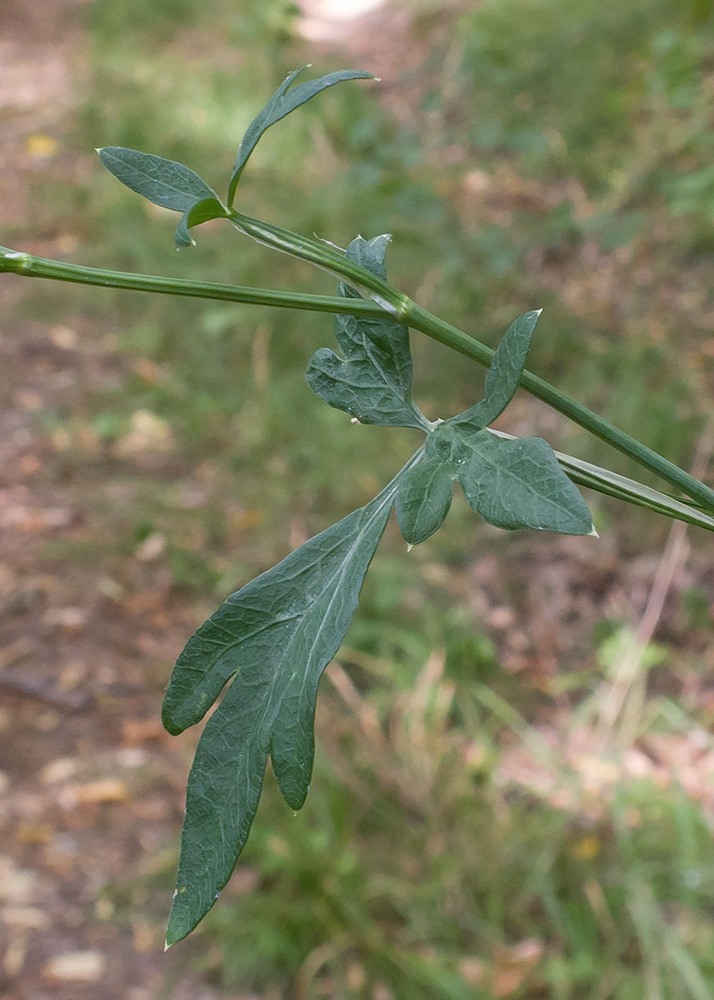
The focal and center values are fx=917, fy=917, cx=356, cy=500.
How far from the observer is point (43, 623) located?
8.45 feet

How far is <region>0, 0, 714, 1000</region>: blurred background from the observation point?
1.85 meters

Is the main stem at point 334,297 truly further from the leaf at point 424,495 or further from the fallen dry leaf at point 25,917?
the fallen dry leaf at point 25,917

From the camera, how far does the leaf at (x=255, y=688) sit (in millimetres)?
422

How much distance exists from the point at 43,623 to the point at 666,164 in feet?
9.26

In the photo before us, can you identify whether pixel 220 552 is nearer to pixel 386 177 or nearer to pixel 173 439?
pixel 173 439

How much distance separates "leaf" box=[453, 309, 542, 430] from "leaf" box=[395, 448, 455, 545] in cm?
3

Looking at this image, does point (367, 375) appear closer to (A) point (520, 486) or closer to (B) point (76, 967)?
(A) point (520, 486)

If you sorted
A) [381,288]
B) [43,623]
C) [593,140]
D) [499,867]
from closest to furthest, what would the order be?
[381,288] < [499,867] < [43,623] < [593,140]

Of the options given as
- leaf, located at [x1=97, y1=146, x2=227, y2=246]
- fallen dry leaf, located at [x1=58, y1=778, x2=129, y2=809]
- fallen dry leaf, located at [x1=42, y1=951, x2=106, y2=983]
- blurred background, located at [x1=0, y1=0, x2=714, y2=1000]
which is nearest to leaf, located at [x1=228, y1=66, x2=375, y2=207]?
leaf, located at [x1=97, y1=146, x2=227, y2=246]

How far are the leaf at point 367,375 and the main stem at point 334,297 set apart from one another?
51 millimetres

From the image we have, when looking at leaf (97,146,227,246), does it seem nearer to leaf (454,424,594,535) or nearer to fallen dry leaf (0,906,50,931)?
leaf (454,424,594,535)

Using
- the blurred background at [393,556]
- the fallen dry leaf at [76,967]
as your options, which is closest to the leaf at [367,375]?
the blurred background at [393,556]

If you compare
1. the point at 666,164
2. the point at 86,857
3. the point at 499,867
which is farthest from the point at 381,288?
the point at 666,164

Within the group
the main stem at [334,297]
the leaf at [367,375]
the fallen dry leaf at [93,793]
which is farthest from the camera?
the fallen dry leaf at [93,793]
